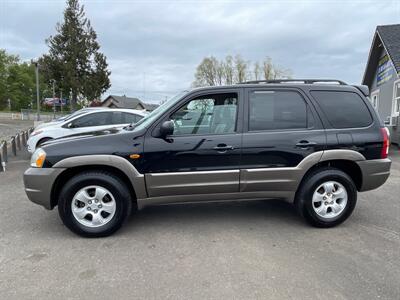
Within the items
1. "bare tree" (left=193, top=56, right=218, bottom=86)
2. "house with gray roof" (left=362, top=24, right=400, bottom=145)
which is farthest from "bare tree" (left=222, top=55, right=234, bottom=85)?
"house with gray roof" (left=362, top=24, right=400, bottom=145)

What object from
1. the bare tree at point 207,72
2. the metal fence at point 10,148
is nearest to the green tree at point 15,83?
the bare tree at point 207,72

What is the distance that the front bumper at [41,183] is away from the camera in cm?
367

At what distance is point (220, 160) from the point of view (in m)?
3.86

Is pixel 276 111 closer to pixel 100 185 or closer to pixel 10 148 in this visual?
pixel 100 185

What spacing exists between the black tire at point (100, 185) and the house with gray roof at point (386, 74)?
11502 mm

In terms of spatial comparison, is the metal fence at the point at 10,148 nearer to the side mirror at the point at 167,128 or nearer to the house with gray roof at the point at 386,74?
the side mirror at the point at 167,128

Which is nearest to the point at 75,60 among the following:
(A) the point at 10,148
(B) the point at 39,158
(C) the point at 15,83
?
(A) the point at 10,148

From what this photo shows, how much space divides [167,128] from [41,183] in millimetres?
1653

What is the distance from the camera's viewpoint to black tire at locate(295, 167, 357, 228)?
13.2 feet

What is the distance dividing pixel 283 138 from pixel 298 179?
585 millimetres

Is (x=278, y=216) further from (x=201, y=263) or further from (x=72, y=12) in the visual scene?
(x=72, y=12)

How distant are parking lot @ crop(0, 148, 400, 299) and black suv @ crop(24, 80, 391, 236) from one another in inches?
15.3

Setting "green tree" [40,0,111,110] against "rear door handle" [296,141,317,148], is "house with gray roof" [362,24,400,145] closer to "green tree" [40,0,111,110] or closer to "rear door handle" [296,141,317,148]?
"rear door handle" [296,141,317,148]

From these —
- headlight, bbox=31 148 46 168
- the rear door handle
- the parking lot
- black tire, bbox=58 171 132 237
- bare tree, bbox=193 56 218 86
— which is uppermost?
bare tree, bbox=193 56 218 86
